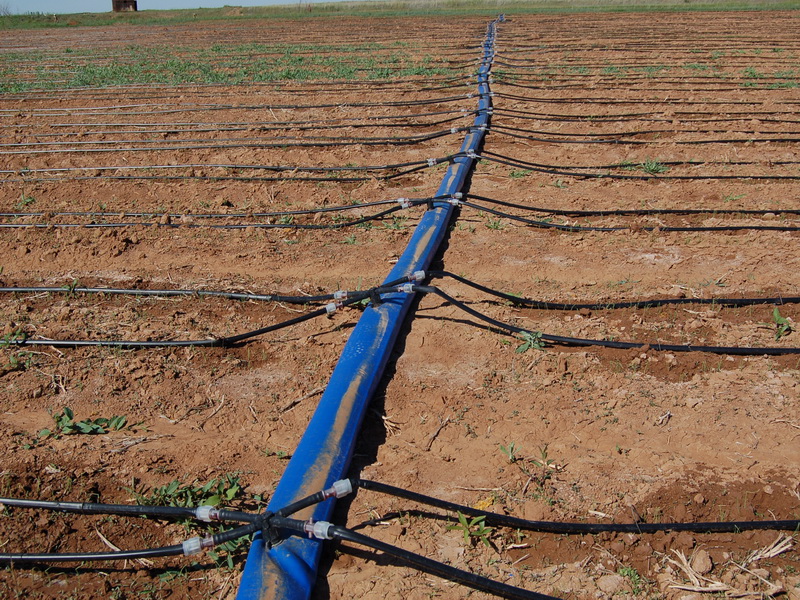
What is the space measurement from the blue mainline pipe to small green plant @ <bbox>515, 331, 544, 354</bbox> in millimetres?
677

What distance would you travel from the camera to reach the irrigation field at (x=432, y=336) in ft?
7.29

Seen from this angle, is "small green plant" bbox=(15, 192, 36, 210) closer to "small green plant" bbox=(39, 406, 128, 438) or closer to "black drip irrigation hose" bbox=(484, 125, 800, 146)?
"small green plant" bbox=(39, 406, 128, 438)

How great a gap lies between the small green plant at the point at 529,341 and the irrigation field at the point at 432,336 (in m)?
0.01

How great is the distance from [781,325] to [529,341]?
144 cm

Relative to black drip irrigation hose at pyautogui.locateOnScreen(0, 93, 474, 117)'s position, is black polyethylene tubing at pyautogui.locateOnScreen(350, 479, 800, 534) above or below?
below

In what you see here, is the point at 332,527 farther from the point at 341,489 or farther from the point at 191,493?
the point at 191,493

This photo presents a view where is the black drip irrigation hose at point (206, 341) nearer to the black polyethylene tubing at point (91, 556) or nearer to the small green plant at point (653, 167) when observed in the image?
the black polyethylene tubing at point (91, 556)

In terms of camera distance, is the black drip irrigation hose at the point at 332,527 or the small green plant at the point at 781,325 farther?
the small green plant at the point at 781,325

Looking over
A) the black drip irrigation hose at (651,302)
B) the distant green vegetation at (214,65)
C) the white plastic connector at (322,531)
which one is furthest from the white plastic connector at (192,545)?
the distant green vegetation at (214,65)

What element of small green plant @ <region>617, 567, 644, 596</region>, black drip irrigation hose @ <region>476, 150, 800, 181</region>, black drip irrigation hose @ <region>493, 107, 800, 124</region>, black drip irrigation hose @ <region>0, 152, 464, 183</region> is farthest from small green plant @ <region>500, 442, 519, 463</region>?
black drip irrigation hose @ <region>493, 107, 800, 124</region>

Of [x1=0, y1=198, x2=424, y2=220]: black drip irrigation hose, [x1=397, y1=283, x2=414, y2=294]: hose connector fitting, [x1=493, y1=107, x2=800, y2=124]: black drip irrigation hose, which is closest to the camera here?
[x1=397, y1=283, x2=414, y2=294]: hose connector fitting

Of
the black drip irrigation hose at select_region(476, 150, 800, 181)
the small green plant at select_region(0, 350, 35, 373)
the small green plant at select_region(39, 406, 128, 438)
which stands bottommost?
the small green plant at select_region(39, 406, 128, 438)

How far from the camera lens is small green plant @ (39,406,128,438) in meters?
2.79

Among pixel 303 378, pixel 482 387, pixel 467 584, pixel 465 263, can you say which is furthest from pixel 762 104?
pixel 467 584
